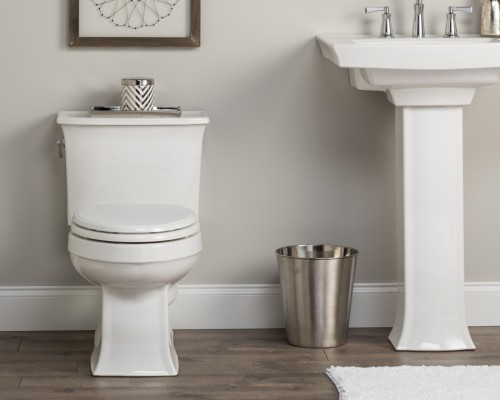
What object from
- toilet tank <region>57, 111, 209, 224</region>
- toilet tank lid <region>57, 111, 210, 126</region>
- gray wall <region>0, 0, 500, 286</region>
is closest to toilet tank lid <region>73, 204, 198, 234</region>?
toilet tank <region>57, 111, 209, 224</region>

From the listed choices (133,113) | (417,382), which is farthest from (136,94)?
(417,382)

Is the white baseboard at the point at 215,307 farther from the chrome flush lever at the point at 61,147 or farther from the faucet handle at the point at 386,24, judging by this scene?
the faucet handle at the point at 386,24

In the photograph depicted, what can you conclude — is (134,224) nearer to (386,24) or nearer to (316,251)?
(316,251)

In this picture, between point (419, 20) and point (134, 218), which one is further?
point (419, 20)

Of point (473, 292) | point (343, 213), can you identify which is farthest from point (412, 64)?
point (473, 292)

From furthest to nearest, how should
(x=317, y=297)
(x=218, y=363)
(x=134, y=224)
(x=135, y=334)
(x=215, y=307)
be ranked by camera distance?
(x=215, y=307)
(x=317, y=297)
(x=218, y=363)
(x=135, y=334)
(x=134, y=224)

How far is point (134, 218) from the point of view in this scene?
8.56ft

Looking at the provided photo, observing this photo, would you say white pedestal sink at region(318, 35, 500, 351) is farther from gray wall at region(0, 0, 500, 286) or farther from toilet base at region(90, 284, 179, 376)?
toilet base at region(90, 284, 179, 376)

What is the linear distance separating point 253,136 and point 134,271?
765mm

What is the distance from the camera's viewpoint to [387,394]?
2.49m

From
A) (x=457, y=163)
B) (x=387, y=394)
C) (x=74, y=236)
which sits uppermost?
(x=457, y=163)

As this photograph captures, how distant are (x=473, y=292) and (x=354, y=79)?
2.87 ft

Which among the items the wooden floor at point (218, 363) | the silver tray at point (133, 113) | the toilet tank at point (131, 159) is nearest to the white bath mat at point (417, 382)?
the wooden floor at point (218, 363)

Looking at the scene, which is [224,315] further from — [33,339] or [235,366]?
[33,339]
